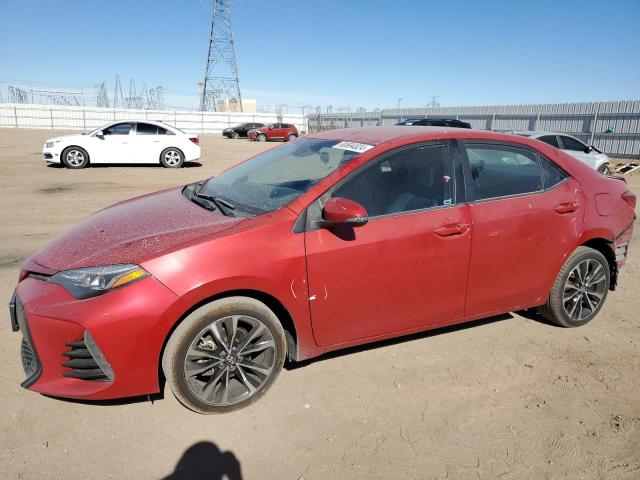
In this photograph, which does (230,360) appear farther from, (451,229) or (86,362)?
(451,229)

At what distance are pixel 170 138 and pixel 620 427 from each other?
14.4m

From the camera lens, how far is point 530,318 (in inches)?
171

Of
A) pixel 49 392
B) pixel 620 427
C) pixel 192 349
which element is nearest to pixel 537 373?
pixel 620 427

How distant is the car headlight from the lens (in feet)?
8.18

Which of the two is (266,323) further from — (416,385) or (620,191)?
(620,191)

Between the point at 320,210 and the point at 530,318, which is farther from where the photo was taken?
the point at 530,318

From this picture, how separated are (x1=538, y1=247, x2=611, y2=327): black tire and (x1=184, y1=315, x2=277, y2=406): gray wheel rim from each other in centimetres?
250

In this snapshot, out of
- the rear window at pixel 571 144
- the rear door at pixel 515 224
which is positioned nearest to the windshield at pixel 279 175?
the rear door at pixel 515 224

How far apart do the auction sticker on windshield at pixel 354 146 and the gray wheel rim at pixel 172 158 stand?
12.6 m

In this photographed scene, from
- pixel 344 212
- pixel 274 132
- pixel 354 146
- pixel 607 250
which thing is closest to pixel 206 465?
pixel 344 212

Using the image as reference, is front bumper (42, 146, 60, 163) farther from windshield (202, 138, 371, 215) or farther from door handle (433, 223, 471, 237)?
door handle (433, 223, 471, 237)

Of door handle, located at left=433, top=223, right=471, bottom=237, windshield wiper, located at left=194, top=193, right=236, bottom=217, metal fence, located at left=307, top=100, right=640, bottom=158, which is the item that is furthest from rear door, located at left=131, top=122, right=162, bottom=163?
metal fence, located at left=307, top=100, right=640, bottom=158

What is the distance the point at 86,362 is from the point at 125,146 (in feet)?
42.9

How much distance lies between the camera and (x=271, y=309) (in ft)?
9.54
